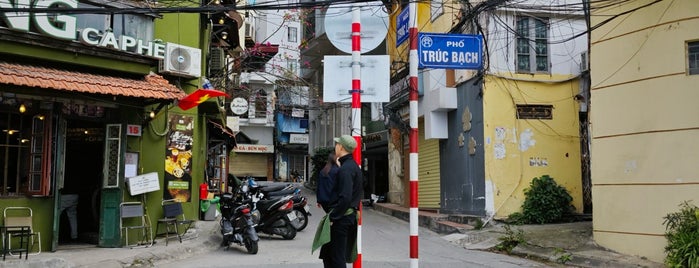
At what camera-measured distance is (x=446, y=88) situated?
15602 millimetres

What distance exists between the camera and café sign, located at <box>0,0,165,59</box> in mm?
8906

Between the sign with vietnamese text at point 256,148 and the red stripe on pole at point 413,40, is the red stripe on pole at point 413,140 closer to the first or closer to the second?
the red stripe on pole at point 413,40

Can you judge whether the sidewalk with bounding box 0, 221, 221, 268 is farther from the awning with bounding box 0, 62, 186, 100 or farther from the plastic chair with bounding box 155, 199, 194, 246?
the awning with bounding box 0, 62, 186, 100

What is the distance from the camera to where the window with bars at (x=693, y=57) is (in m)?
8.42

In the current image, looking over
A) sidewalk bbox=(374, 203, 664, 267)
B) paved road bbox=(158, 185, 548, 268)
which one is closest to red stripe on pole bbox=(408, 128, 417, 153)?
paved road bbox=(158, 185, 548, 268)

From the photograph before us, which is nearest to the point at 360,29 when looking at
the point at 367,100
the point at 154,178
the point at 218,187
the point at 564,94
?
the point at 367,100

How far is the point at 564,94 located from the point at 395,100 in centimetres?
664

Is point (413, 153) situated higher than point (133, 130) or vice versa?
point (133, 130)

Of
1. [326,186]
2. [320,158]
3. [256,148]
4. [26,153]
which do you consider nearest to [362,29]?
[326,186]

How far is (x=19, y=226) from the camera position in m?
9.02

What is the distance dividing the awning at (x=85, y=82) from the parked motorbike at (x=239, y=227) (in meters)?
2.42

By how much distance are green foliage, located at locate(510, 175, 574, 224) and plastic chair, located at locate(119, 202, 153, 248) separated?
26.4 ft

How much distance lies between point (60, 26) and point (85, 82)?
3.61 feet

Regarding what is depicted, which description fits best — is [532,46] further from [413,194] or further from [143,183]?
[143,183]
